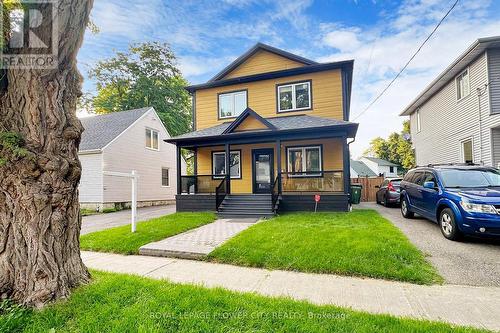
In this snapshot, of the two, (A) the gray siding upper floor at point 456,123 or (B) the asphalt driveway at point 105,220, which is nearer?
(B) the asphalt driveway at point 105,220

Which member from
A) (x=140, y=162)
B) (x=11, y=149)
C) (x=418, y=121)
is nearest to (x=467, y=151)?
(x=418, y=121)

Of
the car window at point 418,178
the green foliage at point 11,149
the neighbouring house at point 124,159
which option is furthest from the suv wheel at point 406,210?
the neighbouring house at point 124,159

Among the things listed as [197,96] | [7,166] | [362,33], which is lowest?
[7,166]

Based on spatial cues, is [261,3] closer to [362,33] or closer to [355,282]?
[362,33]

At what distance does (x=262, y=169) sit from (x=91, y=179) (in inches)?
389

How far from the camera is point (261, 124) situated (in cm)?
1130

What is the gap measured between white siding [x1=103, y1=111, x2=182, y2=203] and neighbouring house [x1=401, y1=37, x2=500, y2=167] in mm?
17657

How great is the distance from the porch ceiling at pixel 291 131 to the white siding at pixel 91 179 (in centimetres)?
563

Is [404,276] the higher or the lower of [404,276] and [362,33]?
the lower

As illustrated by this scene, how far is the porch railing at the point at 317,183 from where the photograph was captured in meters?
9.95

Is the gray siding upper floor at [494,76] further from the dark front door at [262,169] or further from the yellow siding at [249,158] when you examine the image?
the dark front door at [262,169]

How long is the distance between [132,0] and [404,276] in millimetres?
8791

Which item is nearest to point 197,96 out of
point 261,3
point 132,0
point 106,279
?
point 261,3

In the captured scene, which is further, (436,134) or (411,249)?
(436,134)
